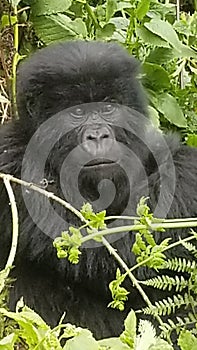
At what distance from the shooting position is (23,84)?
107 inches

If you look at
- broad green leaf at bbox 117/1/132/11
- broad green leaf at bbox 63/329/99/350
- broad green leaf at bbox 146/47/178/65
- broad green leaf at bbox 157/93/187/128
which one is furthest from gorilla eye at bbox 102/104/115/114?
broad green leaf at bbox 63/329/99/350

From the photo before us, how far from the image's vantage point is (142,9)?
11.0ft

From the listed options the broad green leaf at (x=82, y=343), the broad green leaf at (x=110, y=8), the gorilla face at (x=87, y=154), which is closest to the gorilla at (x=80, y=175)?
the gorilla face at (x=87, y=154)

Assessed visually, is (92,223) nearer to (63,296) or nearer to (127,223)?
(127,223)

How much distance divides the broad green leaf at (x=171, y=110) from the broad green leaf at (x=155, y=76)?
0.15 feet

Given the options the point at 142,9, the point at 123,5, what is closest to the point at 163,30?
the point at 142,9

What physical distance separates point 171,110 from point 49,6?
69 centimetres

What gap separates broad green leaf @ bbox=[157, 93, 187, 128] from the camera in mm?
3402

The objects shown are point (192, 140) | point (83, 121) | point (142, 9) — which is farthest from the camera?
point (142, 9)

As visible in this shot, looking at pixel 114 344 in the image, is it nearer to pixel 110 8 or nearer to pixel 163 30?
pixel 163 30

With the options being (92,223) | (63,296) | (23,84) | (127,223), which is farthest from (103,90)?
(92,223)

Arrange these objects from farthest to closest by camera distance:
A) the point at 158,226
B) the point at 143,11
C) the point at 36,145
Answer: the point at 143,11, the point at 36,145, the point at 158,226

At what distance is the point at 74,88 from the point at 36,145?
22cm

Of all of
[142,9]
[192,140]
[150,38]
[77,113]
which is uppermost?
[142,9]
